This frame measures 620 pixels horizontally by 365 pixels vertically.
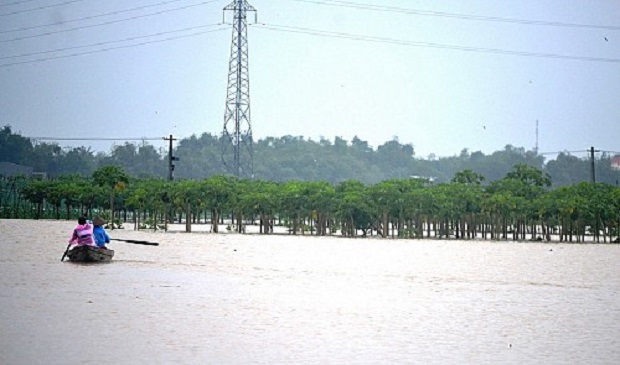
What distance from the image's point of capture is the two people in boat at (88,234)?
96.9 ft

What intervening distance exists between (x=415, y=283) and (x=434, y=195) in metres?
26.9

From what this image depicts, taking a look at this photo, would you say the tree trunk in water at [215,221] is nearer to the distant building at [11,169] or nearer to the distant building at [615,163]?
the distant building at [11,169]

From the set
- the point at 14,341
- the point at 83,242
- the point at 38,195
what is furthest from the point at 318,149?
the point at 14,341

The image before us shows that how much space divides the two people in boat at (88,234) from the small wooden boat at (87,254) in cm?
15

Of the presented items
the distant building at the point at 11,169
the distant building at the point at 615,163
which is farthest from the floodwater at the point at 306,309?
the distant building at the point at 615,163

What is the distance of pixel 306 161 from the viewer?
149625 millimetres

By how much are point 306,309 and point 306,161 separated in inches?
5045

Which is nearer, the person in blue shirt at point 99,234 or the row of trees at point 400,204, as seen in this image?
the person in blue shirt at point 99,234

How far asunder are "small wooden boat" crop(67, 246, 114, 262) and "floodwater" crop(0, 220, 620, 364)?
10.6 inches

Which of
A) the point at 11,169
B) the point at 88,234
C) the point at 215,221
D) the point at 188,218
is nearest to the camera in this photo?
the point at 88,234

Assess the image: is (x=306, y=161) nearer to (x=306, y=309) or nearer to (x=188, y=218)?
(x=188, y=218)

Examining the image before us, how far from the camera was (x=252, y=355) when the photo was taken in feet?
52.4

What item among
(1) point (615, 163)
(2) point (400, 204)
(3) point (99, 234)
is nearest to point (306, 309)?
(3) point (99, 234)

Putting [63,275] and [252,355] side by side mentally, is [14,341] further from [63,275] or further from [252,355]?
[63,275]
